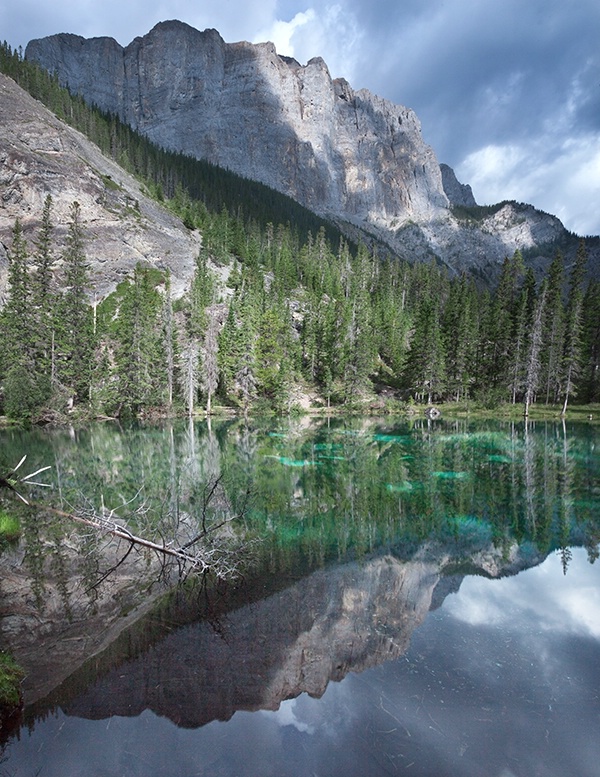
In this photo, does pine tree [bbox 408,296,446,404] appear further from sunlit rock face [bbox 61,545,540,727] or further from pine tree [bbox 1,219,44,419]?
sunlit rock face [bbox 61,545,540,727]

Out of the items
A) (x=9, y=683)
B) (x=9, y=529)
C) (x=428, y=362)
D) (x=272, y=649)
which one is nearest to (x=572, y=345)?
(x=428, y=362)

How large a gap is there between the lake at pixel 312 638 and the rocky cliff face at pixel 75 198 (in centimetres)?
5865

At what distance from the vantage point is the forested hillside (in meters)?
51.2

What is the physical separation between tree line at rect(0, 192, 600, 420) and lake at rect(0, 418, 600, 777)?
3432cm

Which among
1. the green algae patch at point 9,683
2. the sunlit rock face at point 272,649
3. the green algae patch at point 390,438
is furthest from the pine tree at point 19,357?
the green algae patch at point 9,683

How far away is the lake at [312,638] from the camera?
615 centimetres

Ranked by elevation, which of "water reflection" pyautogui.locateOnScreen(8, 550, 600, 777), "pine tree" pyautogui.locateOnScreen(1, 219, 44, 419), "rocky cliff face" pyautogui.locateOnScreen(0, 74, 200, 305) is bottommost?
"water reflection" pyautogui.locateOnScreen(8, 550, 600, 777)

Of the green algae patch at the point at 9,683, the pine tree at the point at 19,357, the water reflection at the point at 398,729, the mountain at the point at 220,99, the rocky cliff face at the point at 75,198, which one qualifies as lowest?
the water reflection at the point at 398,729

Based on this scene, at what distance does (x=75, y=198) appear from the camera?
70.4 meters

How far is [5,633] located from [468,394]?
206ft

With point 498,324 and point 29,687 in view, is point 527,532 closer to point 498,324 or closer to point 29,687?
point 29,687

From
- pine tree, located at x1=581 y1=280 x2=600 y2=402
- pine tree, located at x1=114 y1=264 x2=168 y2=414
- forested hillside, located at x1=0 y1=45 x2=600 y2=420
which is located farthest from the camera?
pine tree, located at x1=581 y1=280 x2=600 y2=402

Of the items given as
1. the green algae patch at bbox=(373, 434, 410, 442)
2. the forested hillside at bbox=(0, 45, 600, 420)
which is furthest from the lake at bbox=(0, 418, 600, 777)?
the forested hillside at bbox=(0, 45, 600, 420)

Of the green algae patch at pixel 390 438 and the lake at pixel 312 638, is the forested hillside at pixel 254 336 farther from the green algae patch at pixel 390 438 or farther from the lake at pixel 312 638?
the lake at pixel 312 638
